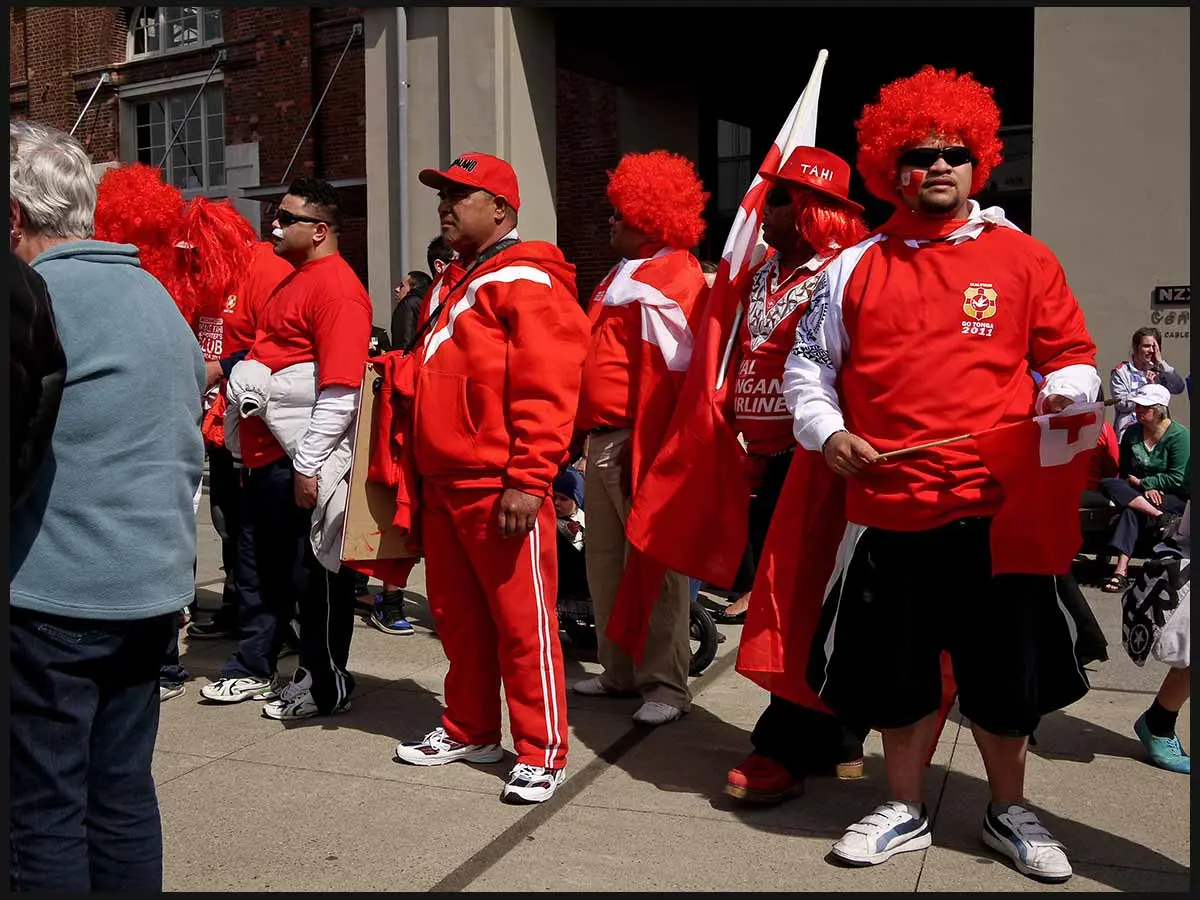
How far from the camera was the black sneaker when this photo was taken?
6430 mm

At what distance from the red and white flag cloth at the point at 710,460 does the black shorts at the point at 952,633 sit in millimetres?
724

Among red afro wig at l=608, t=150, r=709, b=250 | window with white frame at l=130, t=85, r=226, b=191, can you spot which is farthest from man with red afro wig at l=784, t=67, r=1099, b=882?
window with white frame at l=130, t=85, r=226, b=191

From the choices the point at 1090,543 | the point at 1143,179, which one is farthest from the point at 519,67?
the point at 1090,543

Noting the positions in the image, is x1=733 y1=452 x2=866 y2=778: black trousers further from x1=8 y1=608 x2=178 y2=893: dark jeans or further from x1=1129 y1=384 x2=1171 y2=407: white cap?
x1=1129 y1=384 x2=1171 y2=407: white cap

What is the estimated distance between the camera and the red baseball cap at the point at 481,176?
4.17 meters

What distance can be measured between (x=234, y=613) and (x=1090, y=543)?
17.6ft

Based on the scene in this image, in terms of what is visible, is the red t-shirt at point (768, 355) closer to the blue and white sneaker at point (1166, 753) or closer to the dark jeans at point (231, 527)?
the blue and white sneaker at point (1166, 753)

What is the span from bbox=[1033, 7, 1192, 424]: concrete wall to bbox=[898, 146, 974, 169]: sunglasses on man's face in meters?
6.61

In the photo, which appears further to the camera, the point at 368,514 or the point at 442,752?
the point at 368,514

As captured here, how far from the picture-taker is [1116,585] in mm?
7703

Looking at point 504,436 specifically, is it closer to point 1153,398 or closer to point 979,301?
point 979,301

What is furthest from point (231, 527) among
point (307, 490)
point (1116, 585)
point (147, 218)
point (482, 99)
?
point (482, 99)

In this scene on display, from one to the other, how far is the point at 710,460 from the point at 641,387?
694mm

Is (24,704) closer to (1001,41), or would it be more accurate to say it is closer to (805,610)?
(805,610)
